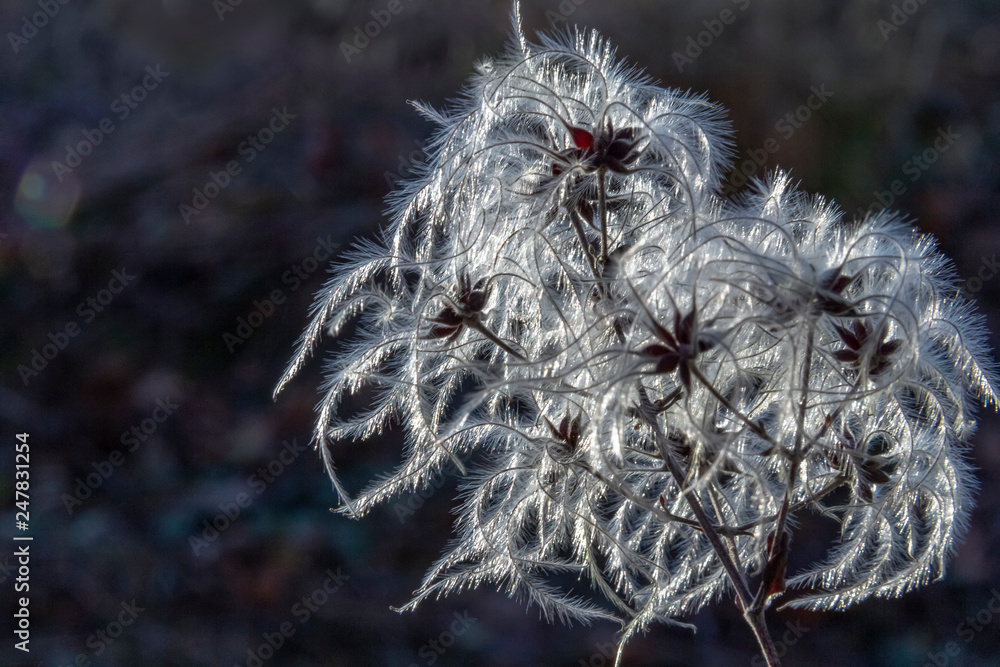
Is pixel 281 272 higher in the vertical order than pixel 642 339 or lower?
lower

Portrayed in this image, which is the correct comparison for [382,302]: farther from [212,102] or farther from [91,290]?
[212,102]

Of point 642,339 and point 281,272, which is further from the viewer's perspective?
point 281,272

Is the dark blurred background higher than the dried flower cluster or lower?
lower

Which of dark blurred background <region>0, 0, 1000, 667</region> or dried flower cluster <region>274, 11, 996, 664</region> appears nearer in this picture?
dried flower cluster <region>274, 11, 996, 664</region>

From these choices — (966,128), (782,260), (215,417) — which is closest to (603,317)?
(782,260)
